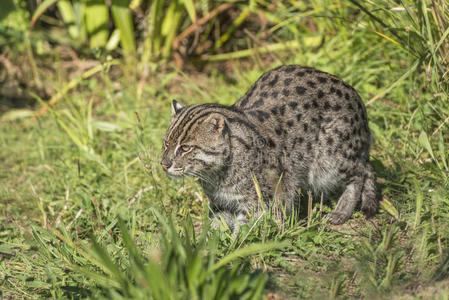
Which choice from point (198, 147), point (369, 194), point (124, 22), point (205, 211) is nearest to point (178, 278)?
point (205, 211)

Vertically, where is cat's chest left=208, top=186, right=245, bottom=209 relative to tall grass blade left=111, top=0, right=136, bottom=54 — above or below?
below

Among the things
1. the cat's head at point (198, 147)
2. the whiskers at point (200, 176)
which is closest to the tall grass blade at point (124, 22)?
the cat's head at point (198, 147)

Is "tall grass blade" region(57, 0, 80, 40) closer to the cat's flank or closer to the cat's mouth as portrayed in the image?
the cat's flank

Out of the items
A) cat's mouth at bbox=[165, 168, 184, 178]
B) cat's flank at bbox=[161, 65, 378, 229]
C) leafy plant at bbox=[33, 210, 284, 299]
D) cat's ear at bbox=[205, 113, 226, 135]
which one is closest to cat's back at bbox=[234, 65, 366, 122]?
cat's flank at bbox=[161, 65, 378, 229]

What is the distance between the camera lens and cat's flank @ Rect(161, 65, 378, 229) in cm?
418

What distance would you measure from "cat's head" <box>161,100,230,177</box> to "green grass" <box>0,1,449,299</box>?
1.13 ft

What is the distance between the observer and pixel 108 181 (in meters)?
5.61

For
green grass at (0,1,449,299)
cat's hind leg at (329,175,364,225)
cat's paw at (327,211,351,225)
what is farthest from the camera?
cat's hind leg at (329,175,364,225)

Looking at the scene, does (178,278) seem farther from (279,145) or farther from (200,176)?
(279,145)

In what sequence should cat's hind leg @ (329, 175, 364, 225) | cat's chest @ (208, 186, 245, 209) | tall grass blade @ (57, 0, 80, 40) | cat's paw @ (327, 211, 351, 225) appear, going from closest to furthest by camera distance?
cat's chest @ (208, 186, 245, 209), cat's paw @ (327, 211, 351, 225), cat's hind leg @ (329, 175, 364, 225), tall grass blade @ (57, 0, 80, 40)

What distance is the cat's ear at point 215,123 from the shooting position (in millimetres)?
4125

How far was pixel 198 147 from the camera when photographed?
164 inches

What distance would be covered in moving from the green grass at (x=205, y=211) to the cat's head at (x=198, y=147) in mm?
344

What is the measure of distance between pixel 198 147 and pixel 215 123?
225 millimetres
